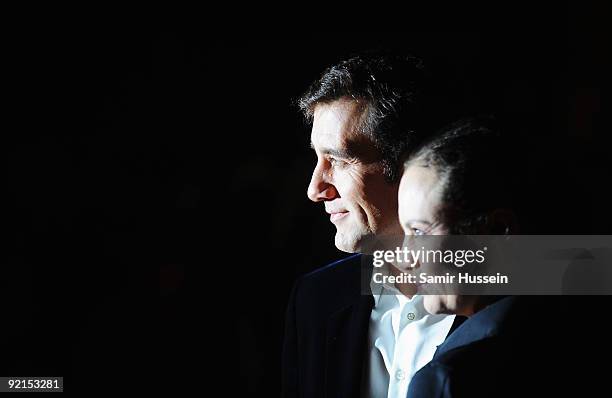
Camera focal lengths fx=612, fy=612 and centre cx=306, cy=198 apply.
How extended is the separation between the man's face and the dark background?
2.48ft

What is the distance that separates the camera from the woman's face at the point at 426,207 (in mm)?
855

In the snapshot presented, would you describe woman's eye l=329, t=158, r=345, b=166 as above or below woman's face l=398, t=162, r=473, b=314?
above

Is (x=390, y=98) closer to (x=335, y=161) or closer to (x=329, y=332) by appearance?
(x=335, y=161)

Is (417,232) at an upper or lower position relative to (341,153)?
lower

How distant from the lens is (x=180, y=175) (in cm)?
225

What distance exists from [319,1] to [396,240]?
48.3 inches

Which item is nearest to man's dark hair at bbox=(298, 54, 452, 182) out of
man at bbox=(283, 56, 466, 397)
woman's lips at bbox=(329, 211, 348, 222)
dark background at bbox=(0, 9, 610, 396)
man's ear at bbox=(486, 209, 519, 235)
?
man at bbox=(283, 56, 466, 397)

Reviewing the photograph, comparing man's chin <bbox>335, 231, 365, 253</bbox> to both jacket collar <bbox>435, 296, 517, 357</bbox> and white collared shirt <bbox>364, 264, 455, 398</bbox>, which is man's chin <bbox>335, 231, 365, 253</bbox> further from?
jacket collar <bbox>435, 296, 517, 357</bbox>

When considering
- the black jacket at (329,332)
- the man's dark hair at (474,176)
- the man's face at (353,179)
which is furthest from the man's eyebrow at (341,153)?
the man's dark hair at (474,176)

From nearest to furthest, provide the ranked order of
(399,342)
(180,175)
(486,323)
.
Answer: (486,323), (399,342), (180,175)

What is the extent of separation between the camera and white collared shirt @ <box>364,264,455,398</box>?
3.69 ft

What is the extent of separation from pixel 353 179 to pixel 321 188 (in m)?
0.07

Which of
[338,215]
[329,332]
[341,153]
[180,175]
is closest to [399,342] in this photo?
[329,332]

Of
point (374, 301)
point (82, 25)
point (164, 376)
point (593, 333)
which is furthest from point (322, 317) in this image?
point (82, 25)
